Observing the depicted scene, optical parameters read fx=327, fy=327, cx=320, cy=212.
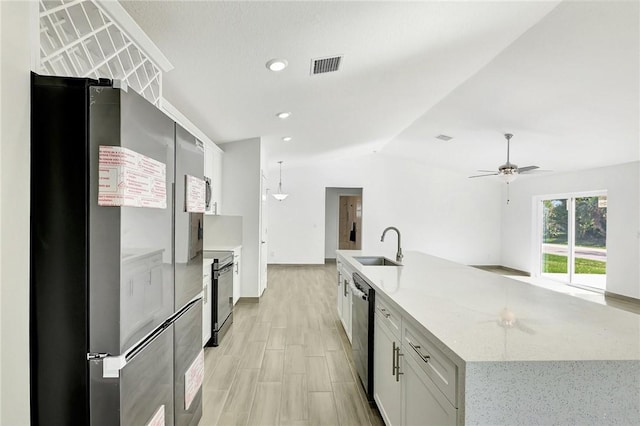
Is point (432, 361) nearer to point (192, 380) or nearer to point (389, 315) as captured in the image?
point (389, 315)

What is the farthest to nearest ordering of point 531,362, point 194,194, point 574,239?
1. point 574,239
2. point 194,194
3. point 531,362

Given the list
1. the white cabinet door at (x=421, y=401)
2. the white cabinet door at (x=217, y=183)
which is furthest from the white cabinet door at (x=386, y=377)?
the white cabinet door at (x=217, y=183)

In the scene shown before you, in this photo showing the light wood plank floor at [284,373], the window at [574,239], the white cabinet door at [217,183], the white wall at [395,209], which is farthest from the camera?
the white wall at [395,209]

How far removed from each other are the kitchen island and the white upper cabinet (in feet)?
11.2

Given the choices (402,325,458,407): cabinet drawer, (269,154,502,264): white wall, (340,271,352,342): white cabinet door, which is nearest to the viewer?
(402,325,458,407): cabinet drawer

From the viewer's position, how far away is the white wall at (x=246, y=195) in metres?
5.19

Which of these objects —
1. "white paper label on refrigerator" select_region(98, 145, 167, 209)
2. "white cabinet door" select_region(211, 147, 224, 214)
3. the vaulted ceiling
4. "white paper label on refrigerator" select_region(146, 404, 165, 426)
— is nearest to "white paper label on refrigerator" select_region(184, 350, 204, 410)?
"white paper label on refrigerator" select_region(146, 404, 165, 426)

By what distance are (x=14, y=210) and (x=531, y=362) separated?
164cm

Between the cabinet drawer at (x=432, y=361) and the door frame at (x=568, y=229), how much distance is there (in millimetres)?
6837

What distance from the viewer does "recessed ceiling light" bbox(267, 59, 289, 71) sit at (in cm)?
259

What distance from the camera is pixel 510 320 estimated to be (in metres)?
1.42

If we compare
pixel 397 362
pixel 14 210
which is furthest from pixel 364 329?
pixel 14 210

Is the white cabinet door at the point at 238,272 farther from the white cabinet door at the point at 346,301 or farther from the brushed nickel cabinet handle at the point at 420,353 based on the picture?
the brushed nickel cabinet handle at the point at 420,353

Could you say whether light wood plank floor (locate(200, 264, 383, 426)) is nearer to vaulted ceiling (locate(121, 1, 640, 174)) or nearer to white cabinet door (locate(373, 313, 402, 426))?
white cabinet door (locate(373, 313, 402, 426))
